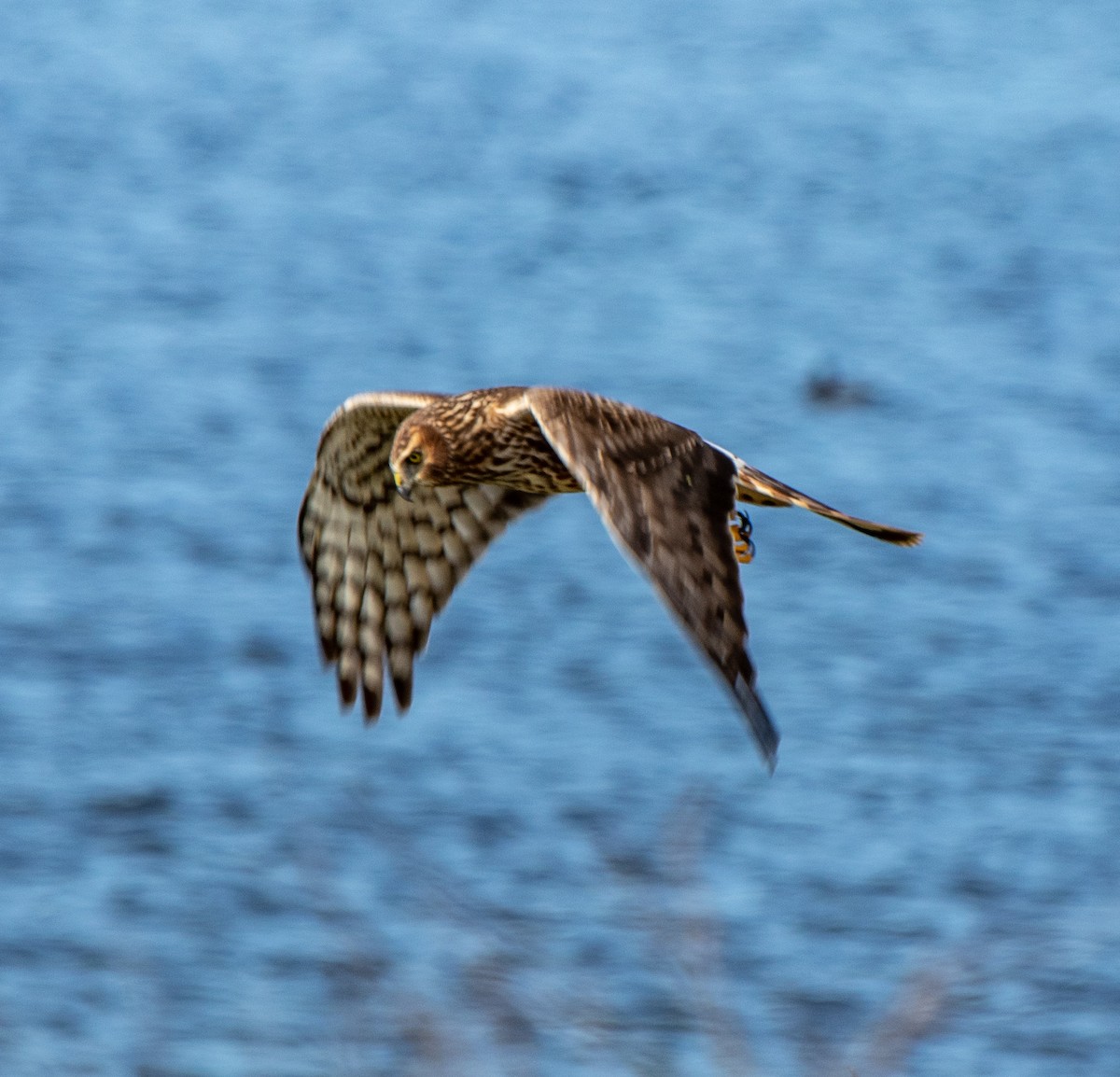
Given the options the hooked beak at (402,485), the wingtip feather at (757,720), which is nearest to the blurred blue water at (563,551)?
the wingtip feather at (757,720)

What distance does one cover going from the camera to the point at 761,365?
56.5 feet

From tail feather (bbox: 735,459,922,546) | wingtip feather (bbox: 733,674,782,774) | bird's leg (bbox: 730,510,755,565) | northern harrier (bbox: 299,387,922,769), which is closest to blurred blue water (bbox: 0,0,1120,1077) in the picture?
wingtip feather (bbox: 733,674,782,774)

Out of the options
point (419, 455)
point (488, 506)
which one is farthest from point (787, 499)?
point (488, 506)

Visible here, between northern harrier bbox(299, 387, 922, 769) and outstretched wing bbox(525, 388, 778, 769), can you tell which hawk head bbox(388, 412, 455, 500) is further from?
outstretched wing bbox(525, 388, 778, 769)

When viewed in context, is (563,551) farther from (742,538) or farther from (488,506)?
(742,538)

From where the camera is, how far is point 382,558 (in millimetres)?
7586

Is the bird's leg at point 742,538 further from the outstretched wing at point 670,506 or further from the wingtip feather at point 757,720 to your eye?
the wingtip feather at point 757,720

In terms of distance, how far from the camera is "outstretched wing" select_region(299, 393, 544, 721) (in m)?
7.52

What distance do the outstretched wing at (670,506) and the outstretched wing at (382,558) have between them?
129 centimetres

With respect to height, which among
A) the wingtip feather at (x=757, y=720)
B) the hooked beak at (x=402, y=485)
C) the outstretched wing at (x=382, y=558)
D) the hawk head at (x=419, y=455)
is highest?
the hawk head at (x=419, y=455)

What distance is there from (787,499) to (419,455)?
0.97 metres

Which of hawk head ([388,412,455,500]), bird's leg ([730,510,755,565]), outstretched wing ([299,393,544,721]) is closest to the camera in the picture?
bird's leg ([730,510,755,565])

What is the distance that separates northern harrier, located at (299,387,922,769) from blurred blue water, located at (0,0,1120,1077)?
520 mm

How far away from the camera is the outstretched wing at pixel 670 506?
17.9 ft
